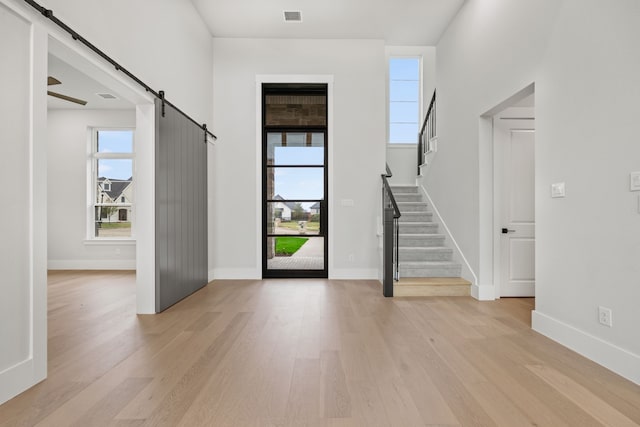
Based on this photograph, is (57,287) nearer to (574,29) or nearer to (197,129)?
(197,129)

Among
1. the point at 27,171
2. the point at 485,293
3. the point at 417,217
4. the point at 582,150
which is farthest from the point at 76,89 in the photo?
the point at 582,150

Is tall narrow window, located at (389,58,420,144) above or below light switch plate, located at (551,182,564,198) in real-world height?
above

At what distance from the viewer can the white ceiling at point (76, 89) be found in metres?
5.01

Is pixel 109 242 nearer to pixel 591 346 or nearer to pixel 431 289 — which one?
pixel 431 289

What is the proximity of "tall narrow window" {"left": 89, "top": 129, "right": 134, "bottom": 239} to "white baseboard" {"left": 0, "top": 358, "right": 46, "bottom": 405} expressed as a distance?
548 cm

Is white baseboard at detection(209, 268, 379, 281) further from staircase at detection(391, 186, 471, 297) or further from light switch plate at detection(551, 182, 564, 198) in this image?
light switch plate at detection(551, 182, 564, 198)

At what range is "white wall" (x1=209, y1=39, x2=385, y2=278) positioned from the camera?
5926 mm

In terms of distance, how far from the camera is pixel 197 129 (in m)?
5.06

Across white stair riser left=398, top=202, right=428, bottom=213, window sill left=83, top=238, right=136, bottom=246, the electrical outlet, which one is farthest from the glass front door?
the electrical outlet

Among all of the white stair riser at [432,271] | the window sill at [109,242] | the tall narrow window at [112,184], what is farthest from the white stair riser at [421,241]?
the tall narrow window at [112,184]

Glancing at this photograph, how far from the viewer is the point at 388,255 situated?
478cm

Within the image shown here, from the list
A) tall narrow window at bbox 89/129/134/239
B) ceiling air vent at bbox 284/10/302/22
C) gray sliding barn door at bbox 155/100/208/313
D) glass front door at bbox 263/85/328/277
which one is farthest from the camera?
tall narrow window at bbox 89/129/134/239

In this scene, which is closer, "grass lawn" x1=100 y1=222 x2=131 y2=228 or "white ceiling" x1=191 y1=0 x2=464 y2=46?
"white ceiling" x1=191 y1=0 x2=464 y2=46

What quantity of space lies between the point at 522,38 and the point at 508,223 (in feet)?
6.75
